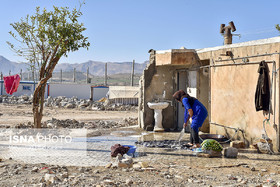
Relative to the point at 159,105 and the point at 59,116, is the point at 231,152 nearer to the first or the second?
the point at 159,105

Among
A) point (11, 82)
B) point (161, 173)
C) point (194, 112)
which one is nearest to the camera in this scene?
point (161, 173)

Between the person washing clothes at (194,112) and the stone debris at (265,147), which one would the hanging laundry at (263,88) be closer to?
the stone debris at (265,147)

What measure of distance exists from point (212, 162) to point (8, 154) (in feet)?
14.7

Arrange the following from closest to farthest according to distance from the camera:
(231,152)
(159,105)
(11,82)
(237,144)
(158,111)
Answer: (231,152) → (237,144) → (159,105) → (158,111) → (11,82)

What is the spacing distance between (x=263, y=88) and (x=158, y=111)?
3980 mm

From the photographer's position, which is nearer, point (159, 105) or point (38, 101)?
point (38, 101)

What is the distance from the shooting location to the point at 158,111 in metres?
9.95

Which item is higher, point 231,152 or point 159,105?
point 159,105

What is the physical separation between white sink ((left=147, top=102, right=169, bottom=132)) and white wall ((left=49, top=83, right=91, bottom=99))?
69.9 feet

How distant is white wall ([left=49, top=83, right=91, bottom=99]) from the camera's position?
2955 centimetres

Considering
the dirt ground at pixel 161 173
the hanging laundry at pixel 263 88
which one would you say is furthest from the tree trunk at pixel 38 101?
the hanging laundry at pixel 263 88

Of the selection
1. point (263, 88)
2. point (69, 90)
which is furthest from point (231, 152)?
point (69, 90)

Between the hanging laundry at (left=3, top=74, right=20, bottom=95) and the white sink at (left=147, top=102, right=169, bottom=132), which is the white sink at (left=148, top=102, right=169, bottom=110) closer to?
the white sink at (left=147, top=102, right=169, bottom=132)

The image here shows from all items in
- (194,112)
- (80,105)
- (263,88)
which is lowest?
(80,105)
